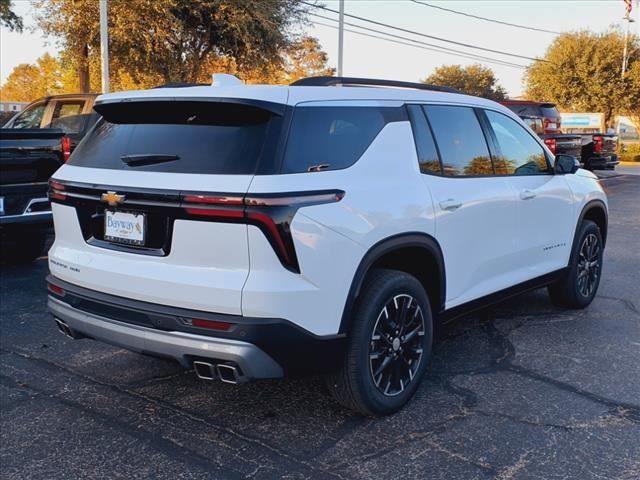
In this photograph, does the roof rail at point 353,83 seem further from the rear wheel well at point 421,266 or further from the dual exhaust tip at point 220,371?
the dual exhaust tip at point 220,371

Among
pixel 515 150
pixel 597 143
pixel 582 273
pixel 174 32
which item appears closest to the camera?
pixel 515 150

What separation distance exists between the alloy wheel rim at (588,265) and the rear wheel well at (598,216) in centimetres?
19

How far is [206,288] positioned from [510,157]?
2761mm

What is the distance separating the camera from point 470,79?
61344mm

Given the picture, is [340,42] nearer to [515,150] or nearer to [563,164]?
[563,164]

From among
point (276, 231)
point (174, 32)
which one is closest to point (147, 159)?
point (276, 231)

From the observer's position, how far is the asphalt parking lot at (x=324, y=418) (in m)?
3.20

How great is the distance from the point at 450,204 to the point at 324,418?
1.45 metres

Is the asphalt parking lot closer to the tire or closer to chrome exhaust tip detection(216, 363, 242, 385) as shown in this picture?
the tire

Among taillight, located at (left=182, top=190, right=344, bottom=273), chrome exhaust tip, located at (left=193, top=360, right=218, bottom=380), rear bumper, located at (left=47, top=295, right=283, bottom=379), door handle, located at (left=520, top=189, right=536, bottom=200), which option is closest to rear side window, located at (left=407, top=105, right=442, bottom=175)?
door handle, located at (left=520, top=189, right=536, bottom=200)

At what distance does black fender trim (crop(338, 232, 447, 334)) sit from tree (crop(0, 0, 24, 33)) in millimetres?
20826

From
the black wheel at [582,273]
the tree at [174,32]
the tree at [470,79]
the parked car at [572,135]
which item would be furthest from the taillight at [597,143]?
the tree at [470,79]

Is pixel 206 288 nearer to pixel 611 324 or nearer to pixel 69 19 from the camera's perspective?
pixel 611 324

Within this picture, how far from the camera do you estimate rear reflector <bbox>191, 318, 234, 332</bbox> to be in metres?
3.05
